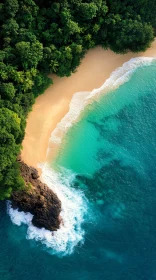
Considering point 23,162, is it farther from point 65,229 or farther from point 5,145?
point 65,229

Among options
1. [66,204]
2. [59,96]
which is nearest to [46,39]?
[59,96]

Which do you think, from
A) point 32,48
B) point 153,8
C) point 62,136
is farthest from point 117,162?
point 153,8

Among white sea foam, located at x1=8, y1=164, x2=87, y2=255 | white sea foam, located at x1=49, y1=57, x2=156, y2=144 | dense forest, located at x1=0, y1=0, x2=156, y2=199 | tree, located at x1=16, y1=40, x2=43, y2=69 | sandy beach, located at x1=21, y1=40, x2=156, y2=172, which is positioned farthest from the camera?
A: white sea foam, located at x1=49, y1=57, x2=156, y2=144

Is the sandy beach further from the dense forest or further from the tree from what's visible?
the tree

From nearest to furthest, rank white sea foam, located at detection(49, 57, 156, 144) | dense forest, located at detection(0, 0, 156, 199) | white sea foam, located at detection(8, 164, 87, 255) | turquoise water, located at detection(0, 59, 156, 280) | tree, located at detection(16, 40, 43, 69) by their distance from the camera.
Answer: turquoise water, located at detection(0, 59, 156, 280) → dense forest, located at detection(0, 0, 156, 199) → tree, located at detection(16, 40, 43, 69) → white sea foam, located at detection(8, 164, 87, 255) → white sea foam, located at detection(49, 57, 156, 144)

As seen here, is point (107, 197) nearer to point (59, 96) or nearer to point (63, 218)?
point (63, 218)

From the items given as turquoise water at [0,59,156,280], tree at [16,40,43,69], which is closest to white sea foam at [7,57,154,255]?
turquoise water at [0,59,156,280]
